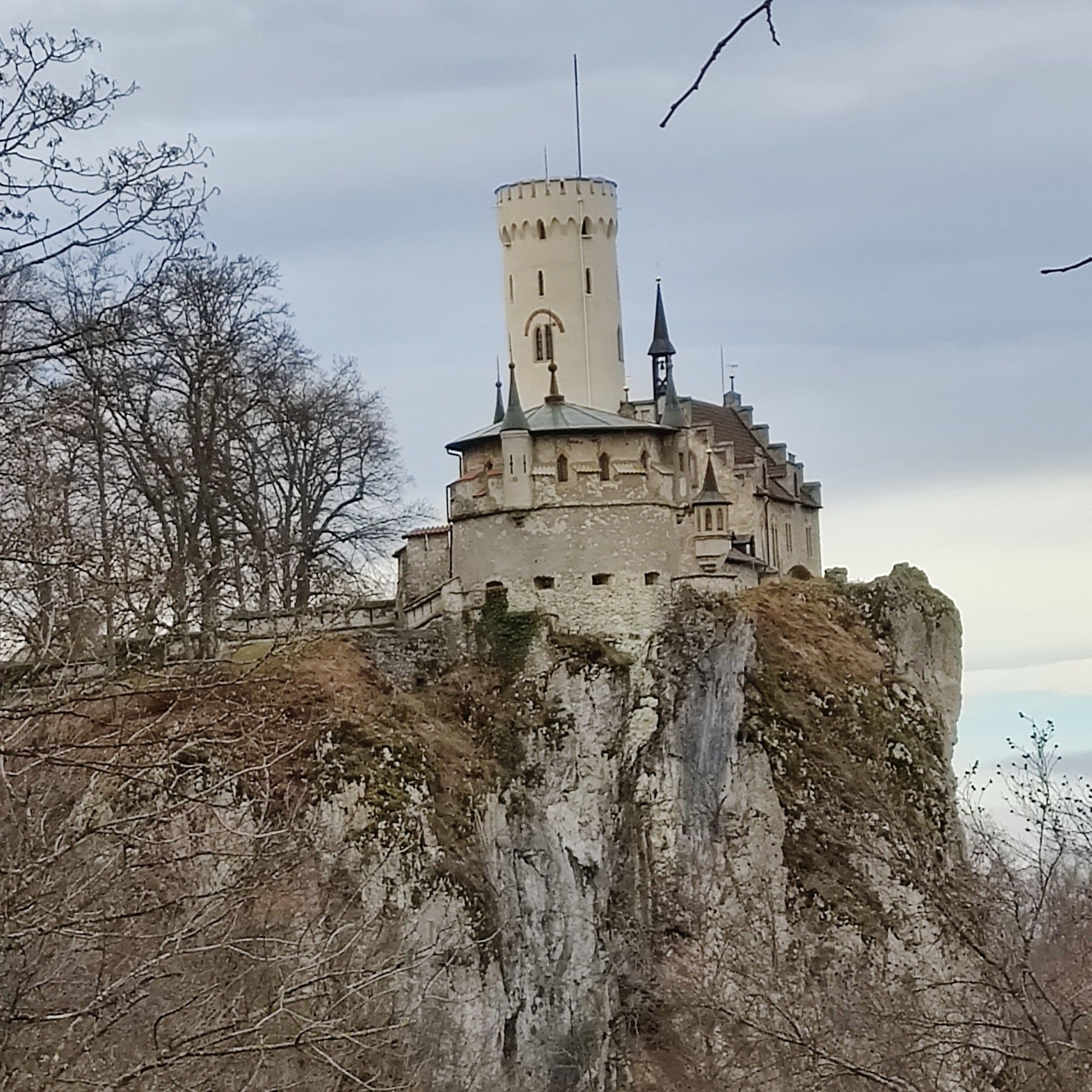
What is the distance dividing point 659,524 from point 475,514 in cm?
359

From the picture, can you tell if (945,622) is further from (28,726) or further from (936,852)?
(28,726)

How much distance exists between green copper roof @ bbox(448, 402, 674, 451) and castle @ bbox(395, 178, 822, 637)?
0.04 meters

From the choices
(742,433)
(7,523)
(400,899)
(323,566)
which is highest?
(742,433)

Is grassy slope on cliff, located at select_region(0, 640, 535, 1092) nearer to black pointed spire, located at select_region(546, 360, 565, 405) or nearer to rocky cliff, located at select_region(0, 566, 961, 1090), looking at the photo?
rocky cliff, located at select_region(0, 566, 961, 1090)

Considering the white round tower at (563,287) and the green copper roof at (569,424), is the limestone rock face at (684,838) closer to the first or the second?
the green copper roof at (569,424)

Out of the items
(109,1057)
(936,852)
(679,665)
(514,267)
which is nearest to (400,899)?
(679,665)

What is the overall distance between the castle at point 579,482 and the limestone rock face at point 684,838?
1.21 metres

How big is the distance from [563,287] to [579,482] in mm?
9398

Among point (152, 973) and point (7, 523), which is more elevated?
point (7, 523)

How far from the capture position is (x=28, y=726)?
38.8 ft

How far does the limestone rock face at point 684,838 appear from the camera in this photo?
131ft

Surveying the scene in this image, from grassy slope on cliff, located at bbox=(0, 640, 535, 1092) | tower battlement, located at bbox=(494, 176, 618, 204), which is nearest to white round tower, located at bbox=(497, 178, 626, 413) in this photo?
tower battlement, located at bbox=(494, 176, 618, 204)

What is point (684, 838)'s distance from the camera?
4216cm

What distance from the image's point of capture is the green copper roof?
44.5 meters
